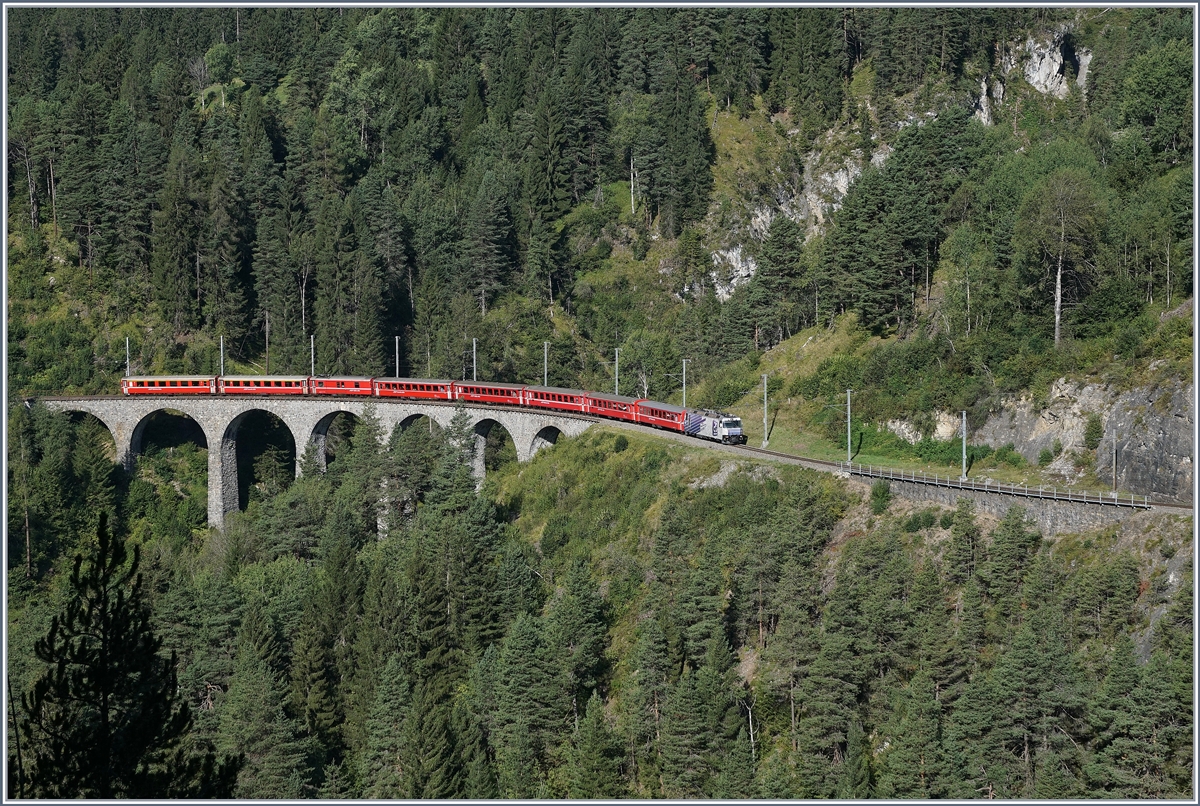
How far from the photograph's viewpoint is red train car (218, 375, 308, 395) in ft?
375

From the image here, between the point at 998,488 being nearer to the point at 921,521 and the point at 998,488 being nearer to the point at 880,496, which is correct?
the point at 921,521

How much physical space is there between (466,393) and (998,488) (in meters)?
49.2

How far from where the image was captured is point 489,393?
104 m

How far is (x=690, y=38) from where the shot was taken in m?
147

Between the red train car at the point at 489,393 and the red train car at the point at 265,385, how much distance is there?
52.0 feet

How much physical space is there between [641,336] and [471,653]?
53478mm

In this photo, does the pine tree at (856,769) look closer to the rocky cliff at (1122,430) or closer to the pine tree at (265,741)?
the rocky cliff at (1122,430)

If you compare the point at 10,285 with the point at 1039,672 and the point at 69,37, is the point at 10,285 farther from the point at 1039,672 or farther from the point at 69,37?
the point at 1039,672

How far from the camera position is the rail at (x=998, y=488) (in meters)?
60.9

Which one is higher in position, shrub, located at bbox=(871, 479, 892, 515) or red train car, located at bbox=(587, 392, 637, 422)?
red train car, located at bbox=(587, 392, 637, 422)

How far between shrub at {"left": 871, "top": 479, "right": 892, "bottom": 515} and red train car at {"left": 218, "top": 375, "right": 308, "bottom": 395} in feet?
189

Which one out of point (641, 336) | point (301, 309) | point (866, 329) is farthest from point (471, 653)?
point (301, 309)

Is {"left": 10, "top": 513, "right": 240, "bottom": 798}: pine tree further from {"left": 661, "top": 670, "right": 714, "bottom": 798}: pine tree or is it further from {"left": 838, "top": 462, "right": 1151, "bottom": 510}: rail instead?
{"left": 838, "top": 462, "right": 1151, "bottom": 510}: rail

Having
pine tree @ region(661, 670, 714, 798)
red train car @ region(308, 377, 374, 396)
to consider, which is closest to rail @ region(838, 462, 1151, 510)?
pine tree @ region(661, 670, 714, 798)
